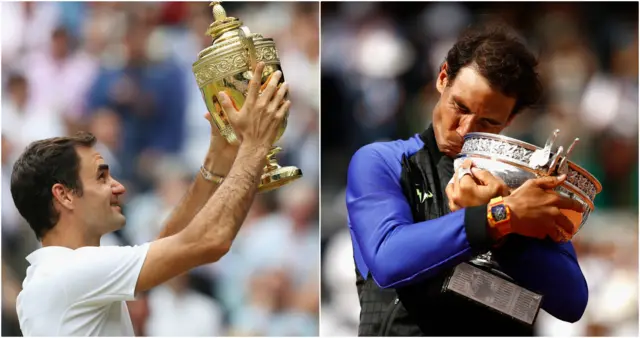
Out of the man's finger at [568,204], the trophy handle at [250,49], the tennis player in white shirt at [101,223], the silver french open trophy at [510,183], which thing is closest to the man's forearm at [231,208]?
the tennis player in white shirt at [101,223]

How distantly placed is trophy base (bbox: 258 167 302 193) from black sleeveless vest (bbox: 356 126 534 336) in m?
0.36

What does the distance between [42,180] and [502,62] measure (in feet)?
4.97

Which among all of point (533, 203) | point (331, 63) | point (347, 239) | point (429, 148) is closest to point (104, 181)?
point (429, 148)

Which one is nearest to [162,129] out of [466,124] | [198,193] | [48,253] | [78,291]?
[198,193]

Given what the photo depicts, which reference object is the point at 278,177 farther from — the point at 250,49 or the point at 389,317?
the point at 389,317

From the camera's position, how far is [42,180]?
3246 millimetres

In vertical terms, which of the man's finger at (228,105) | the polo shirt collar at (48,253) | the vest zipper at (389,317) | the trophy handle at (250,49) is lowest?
the vest zipper at (389,317)

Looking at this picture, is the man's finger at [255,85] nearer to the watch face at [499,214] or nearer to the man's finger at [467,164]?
the man's finger at [467,164]

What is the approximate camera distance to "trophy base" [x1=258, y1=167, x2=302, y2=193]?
2.93m

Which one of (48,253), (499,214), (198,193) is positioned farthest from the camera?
(198,193)

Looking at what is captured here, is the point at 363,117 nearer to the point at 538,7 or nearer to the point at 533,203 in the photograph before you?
the point at 538,7

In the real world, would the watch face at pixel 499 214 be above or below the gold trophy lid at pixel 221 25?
below

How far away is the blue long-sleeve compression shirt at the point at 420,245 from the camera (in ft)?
8.05

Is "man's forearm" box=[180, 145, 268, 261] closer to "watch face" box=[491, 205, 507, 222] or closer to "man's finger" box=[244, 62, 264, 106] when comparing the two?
"man's finger" box=[244, 62, 264, 106]
